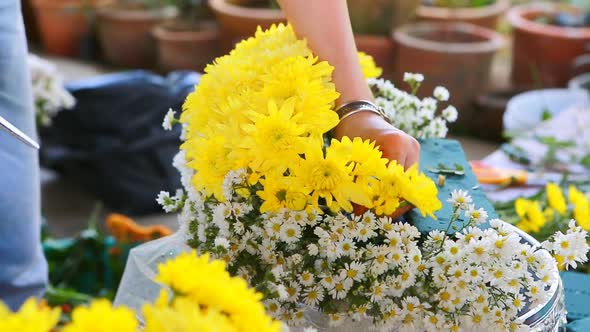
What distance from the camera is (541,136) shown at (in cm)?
220

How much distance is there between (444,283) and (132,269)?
47 cm

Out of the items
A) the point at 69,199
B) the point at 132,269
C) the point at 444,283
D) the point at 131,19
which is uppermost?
the point at 444,283

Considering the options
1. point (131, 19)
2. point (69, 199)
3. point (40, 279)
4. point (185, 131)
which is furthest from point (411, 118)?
point (131, 19)

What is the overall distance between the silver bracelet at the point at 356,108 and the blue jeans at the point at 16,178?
666 millimetres

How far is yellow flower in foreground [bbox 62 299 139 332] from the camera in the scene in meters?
0.51

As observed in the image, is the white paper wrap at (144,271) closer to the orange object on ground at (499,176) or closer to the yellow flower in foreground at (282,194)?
the yellow flower in foreground at (282,194)

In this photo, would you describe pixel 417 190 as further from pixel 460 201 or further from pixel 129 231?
pixel 129 231

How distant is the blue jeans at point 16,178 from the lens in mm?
1377

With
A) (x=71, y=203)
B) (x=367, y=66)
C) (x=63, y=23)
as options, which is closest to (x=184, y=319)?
(x=367, y=66)

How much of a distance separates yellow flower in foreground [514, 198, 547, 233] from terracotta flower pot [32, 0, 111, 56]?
3.69 metres

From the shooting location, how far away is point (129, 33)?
4.49 m

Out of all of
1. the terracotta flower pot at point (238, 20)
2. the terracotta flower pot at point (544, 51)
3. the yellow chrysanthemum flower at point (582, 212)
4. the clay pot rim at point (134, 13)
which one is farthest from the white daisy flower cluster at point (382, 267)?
the clay pot rim at point (134, 13)

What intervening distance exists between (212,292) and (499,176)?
1.43 metres

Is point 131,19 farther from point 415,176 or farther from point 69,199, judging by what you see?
Answer: point 415,176
